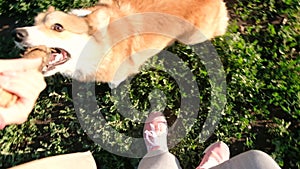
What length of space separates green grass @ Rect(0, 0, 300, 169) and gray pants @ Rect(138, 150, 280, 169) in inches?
7.1

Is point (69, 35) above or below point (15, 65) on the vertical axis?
below

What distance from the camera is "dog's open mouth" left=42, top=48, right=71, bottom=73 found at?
340 centimetres

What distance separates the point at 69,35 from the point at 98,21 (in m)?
0.23

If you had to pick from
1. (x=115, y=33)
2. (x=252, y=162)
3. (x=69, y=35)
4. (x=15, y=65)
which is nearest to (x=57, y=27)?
(x=69, y=35)

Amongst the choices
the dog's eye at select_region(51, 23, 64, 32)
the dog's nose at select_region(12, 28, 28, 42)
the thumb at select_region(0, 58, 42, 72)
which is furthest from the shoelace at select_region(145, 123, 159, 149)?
the thumb at select_region(0, 58, 42, 72)

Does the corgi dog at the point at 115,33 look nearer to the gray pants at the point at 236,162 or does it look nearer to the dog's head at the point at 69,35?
the dog's head at the point at 69,35

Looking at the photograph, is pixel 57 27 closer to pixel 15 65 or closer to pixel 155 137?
pixel 155 137

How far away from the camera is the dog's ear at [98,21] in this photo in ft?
11.0

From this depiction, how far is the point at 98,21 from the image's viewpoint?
338cm

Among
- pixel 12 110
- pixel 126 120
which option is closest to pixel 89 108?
pixel 126 120

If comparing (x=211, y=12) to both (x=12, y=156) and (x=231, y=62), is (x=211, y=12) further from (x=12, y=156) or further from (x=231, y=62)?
(x=12, y=156)

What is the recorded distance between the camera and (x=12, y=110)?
1.83 m

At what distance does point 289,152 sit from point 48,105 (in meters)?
1.89

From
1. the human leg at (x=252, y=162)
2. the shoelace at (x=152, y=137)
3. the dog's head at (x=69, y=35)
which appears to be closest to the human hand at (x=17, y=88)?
the dog's head at (x=69, y=35)
